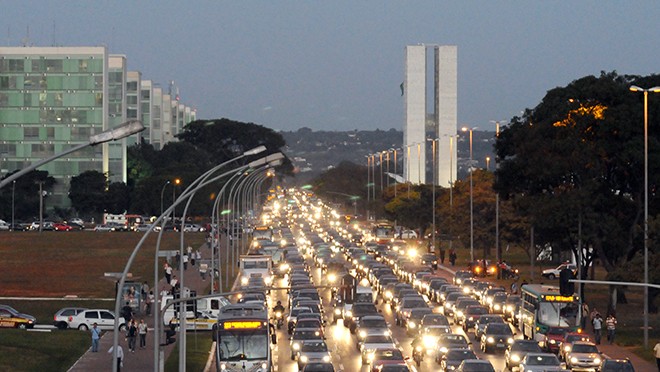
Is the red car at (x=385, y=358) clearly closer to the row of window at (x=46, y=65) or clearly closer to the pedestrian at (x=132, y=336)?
the pedestrian at (x=132, y=336)

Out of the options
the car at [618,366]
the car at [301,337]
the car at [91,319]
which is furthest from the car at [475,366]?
the car at [91,319]

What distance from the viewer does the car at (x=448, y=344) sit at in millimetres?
48625

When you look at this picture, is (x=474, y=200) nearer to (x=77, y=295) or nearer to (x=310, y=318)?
(x=77, y=295)

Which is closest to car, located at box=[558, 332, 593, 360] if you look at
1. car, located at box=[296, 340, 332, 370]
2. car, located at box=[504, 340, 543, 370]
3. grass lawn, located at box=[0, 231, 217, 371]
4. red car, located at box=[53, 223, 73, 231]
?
car, located at box=[504, 340, 543, 370]

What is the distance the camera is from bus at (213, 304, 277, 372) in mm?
43969

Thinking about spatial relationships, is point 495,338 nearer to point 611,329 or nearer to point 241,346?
point 611,329

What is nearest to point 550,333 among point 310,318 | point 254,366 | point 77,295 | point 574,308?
point 574,308

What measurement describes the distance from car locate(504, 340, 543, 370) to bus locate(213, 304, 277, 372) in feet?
28.3

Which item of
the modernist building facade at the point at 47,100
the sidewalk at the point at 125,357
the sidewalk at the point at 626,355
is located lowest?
the sidewalk at the point at 626,355

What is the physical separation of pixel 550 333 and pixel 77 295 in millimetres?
33832

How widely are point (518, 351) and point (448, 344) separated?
10.5 feet

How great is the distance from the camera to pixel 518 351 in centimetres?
4691

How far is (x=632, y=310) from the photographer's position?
2923 inches

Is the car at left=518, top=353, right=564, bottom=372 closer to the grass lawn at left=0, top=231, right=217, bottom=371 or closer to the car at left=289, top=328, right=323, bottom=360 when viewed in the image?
the car at left=289, top=328, right=323, bottom=360
